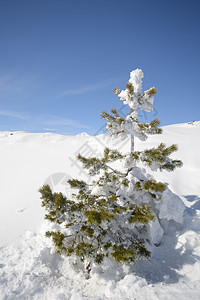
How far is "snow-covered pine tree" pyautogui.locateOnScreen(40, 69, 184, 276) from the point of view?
185 inches

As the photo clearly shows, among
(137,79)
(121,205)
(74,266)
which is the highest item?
(137,79)

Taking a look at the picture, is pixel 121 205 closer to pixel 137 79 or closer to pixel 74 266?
pixel 74 266

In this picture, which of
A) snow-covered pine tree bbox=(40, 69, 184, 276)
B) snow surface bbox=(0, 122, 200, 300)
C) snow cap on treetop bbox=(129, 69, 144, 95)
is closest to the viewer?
snow surface bbox=(0, 122, 200, 300)

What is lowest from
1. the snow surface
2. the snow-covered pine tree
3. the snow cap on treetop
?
the snow surface

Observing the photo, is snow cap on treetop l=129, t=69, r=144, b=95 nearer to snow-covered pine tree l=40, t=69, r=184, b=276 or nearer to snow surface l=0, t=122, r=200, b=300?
snow-covered pine tree l=40, t=69, r=184, b=276

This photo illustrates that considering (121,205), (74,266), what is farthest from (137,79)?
(74,266)

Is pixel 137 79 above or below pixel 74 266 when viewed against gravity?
above

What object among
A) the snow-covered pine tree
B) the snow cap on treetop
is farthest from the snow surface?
the snow cap on treetop

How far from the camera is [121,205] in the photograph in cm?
614

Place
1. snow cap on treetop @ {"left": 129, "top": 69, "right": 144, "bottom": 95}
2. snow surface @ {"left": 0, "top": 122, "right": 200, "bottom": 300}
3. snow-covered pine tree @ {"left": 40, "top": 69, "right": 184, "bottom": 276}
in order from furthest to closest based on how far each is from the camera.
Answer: snow cap on treetop @ {"left": 129, "top": 69, "right": 144, "bottom": 95}
snow-covered pine tree @ {"left": 40, "top": 69, "right": 184, "bottom": 276}
snow surface @ {"left": 0, "top": 122, "right": 200, "bottom": 300}

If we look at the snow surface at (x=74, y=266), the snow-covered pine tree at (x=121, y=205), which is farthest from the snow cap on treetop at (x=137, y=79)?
the snow surface at (x=74, y=266)

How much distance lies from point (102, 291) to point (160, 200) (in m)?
3.43

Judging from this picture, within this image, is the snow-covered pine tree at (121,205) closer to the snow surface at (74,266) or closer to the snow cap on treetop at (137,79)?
the snow cap on treetop at (137,79)

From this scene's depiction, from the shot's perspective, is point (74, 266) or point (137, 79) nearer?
point (74, 266)
